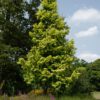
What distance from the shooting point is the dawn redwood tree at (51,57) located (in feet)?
98.6

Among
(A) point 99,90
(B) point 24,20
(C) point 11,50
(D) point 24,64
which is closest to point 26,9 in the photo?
(B) point 24,20

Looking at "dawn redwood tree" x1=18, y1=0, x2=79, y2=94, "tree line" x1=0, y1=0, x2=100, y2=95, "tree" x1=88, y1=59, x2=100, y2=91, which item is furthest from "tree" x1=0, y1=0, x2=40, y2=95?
"tree" x1=88, y1=59, x2=100, y2=91

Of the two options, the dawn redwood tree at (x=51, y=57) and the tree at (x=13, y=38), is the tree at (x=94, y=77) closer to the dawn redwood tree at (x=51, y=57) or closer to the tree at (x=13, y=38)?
the tree at (x=13, y=38)

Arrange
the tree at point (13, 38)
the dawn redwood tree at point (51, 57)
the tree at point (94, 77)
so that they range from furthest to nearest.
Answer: the tree at point (94, 77)
the tree at point (13, 38)
the dawn redwood tree at point (51, 57)

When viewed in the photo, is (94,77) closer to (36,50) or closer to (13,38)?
(13,38)

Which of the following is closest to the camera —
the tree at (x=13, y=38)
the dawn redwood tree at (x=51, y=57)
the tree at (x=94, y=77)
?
the dawn redwood tree at (x=51, y=57)

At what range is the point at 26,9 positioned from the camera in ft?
120

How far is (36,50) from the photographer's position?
31.0 m

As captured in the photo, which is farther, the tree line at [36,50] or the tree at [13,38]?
the tree at [13,38]

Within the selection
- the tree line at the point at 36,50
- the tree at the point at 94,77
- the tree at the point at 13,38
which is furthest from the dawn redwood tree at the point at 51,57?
the tree at the point at 94,77

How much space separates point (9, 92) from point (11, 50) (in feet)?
15.7

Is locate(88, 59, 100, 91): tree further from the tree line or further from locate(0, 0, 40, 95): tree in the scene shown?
locate(0, 0, 40, 95): tree

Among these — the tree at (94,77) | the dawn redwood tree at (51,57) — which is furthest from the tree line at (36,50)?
the tree at (94,77)

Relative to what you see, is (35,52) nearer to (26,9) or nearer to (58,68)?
(58,68)
